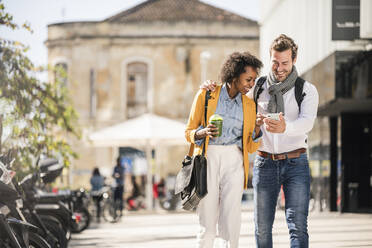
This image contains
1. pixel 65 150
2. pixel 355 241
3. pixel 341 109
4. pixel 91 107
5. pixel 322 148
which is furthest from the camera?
pixel 91 107

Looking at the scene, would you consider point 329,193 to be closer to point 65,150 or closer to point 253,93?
point 65,150

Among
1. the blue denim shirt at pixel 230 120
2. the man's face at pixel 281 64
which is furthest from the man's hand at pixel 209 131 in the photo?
the man's face at pixel 281 64

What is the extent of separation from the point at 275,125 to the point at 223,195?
0.71m

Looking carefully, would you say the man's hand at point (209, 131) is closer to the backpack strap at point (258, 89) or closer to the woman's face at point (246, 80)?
the woman's face at point (246, 80)

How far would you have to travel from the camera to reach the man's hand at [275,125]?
20.1 feet

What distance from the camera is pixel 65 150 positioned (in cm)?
1650

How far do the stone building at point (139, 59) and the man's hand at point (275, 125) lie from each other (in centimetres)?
3150

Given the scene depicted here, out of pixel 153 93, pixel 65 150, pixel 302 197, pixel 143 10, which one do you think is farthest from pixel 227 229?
pixel 143 10

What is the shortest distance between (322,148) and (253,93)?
17.9 metres

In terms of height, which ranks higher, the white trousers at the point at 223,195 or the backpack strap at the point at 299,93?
the backpack strap at the point at 299,93

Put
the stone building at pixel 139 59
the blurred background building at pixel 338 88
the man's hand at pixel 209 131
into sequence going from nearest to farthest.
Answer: the man's hand at pixel 209 131, the blurred background building at pixel 338 88, the stone building at pixel 139 59

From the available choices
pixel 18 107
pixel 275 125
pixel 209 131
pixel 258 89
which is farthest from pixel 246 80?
pixel 18 107

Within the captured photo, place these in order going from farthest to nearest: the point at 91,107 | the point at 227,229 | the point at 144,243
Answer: the point at 91,107 < the point at 144,243 < the point at 227,229

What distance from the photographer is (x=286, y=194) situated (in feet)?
21.3
